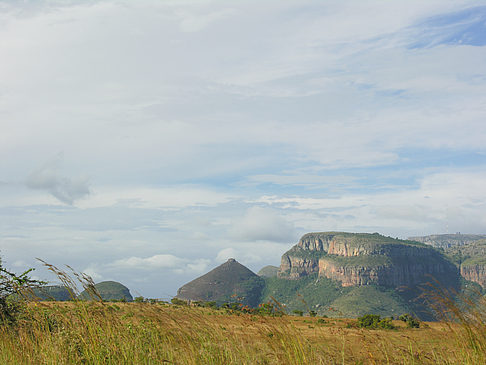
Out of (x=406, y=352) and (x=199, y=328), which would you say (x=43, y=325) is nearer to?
(x=199, y=328)

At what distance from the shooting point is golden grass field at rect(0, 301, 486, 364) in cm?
625

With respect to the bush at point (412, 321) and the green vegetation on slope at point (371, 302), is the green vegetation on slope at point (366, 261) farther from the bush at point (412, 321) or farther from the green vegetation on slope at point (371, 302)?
the bush at point (412, 321)

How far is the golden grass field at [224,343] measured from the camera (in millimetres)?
6250

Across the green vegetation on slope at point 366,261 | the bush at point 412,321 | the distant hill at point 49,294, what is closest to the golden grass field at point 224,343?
the distant hill at point 49,294

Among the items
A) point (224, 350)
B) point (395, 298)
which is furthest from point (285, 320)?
point (395, 298)

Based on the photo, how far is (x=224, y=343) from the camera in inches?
273

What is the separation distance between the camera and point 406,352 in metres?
6.24

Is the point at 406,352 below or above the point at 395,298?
above

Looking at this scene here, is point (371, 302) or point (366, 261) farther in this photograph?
point (366, 261)

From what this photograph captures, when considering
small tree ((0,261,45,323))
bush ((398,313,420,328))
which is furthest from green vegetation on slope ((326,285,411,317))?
small tree ((0,261,45,323))

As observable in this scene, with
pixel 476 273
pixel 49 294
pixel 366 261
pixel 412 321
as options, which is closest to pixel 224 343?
pixel 49 294

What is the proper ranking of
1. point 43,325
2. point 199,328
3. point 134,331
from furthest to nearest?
point 43,325 < point 134,331 < point 199,328

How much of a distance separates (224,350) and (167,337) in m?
1.13

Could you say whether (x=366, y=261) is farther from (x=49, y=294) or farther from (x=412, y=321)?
(x=49, y=294)
